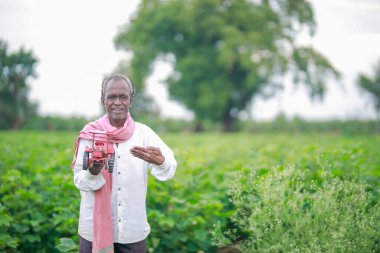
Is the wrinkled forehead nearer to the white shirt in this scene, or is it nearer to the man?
the man

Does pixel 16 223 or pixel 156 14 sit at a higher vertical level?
pixel 156 14

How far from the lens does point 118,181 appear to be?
102 inches

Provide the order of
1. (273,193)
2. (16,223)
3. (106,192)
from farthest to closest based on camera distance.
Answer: (16,223)
(273,193)
(106,192)

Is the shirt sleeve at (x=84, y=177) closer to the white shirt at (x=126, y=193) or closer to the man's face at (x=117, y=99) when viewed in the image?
the white shirt at (x=126, y=193)

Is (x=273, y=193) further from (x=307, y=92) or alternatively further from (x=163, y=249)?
(x=307, y=92)

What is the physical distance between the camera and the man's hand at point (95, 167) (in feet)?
7.72

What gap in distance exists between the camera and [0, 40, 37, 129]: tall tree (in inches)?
963

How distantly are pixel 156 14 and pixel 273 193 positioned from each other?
92.7 ft

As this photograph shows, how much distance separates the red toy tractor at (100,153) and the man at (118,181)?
3.0 inches

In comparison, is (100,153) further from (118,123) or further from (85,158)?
(118,123)

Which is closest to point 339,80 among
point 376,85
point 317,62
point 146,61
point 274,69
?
point 317,62

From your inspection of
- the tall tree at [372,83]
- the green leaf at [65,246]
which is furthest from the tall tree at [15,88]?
the tall tree at [372,83]

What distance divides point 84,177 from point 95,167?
154 millimetres

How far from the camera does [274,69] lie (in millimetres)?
28031
